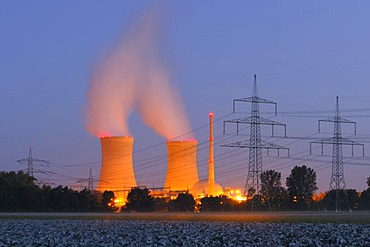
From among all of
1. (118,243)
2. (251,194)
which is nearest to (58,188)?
(251,194)

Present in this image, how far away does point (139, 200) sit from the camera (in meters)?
96.1

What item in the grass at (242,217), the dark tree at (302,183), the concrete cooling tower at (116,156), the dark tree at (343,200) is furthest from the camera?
the dark tree at (302,183)

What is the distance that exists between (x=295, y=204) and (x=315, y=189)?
12.8 metres

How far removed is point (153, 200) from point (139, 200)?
3883 millimetres

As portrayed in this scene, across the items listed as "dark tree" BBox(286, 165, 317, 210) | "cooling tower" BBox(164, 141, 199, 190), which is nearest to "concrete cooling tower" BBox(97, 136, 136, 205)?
"cooling tower" BBox(164, 141, 199, 190)

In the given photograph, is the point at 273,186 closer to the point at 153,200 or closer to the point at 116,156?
the point at 153,200

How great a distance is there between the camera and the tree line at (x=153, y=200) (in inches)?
3568

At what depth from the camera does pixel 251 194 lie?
249 ft

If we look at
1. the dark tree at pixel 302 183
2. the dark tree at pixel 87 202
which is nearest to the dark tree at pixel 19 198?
the dark tree at pixel 87 202

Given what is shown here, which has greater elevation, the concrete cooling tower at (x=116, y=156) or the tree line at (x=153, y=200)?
the concrete cooling tower at (x=116, y=156)

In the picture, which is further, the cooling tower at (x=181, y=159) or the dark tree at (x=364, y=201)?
the dark tree at (x=364, y=201)

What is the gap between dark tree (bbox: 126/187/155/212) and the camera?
315 ft

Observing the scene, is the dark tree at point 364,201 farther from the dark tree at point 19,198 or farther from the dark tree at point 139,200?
the dark tree at point 19,198

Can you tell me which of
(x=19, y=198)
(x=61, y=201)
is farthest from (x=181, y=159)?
(x=19, y=198)
